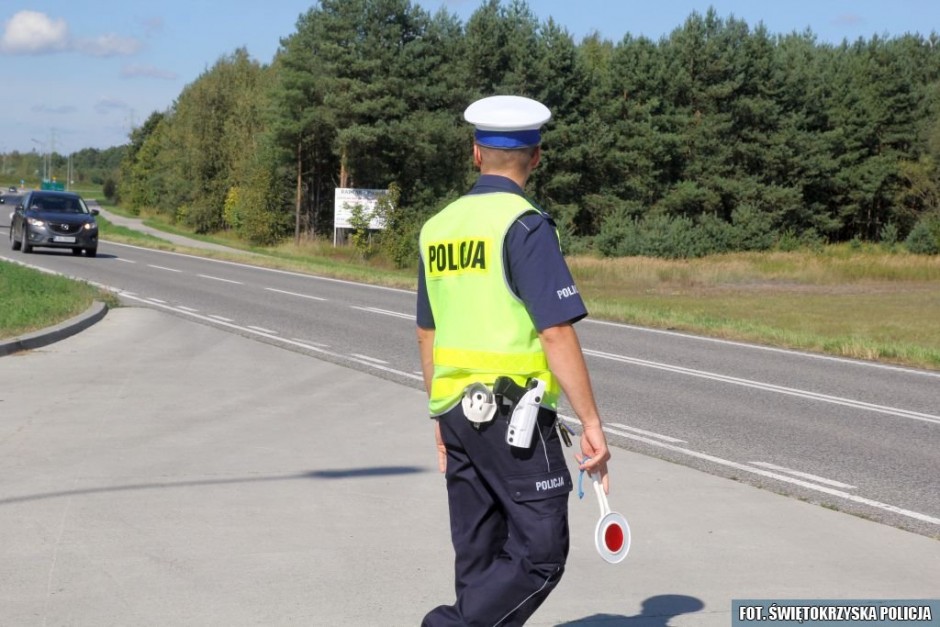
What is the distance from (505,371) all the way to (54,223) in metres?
30.1

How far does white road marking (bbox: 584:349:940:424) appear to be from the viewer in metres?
11.1

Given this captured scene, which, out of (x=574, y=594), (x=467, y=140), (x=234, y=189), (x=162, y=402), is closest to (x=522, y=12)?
(x=467, y=140)

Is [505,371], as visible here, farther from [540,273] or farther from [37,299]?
[37,299]

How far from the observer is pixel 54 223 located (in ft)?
103

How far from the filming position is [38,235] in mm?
31219

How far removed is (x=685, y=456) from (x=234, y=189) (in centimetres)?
6155

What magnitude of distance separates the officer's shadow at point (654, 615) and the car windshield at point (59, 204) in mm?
29747

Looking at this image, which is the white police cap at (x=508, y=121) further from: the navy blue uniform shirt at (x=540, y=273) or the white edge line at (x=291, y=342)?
the white edge line at (x=291, y=342)

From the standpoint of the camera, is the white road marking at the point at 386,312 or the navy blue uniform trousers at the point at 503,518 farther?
the white road marking at the point at 386,312

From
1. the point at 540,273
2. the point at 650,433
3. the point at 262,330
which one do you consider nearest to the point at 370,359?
the point at 262,330

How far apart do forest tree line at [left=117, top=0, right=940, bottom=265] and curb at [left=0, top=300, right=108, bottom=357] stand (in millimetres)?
32117

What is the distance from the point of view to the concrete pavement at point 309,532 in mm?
4949

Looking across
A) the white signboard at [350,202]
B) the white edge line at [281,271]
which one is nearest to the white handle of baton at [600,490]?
the white edge line at [281,271]

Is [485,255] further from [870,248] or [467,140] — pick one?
[870,248]
